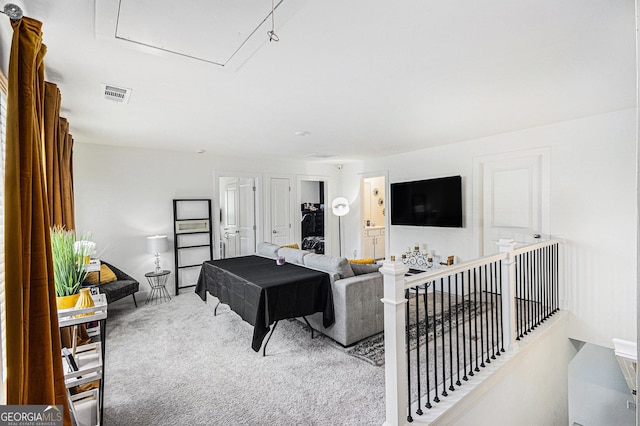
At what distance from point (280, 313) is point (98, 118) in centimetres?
276

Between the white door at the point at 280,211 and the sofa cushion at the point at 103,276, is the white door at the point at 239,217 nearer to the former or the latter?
the white door at the point at 280,211

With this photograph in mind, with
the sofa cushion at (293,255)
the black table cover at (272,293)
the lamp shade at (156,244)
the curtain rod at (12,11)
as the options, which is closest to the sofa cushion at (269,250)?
the sofa cushion at (293,255)

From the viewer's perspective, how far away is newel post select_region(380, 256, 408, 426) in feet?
5.83

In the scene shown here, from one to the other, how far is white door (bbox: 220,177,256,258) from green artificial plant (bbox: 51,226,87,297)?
4.15 m

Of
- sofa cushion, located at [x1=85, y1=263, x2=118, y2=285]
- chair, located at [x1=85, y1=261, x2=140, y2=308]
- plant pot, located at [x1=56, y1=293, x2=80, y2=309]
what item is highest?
plant pot, located at [x1=56, y1=293, x2=80, y2=309]

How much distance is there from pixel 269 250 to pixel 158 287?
79.0 inches

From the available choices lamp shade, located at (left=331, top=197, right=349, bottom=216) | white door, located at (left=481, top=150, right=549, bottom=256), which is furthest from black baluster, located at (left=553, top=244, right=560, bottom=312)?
lamp shade, located at (left=331, top=197, right=349, bottom=216)

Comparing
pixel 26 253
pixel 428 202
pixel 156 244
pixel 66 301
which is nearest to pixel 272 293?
pixel 66 301

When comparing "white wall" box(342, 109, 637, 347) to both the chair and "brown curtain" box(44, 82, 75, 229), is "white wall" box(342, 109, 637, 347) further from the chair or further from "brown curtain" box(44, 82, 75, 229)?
the chair

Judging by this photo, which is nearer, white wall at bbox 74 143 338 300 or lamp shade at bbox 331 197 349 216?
white wall at bbox 74 143 338 300

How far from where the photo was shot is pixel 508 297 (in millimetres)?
2771

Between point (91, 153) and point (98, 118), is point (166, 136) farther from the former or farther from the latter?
point (91, 153)

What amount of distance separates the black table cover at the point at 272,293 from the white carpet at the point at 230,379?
32 centimetres

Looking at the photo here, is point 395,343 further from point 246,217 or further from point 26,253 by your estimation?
point 246,217
